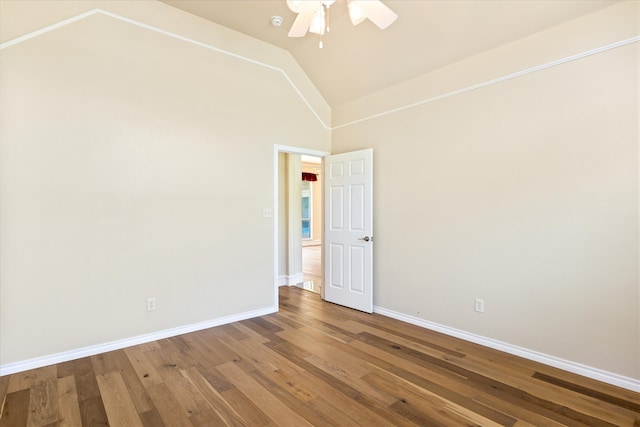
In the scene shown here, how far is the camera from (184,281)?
3.31 meters

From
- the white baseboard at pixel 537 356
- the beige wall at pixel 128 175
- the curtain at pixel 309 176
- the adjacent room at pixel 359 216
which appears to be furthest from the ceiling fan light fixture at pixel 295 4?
the curtain at pixel 309 176

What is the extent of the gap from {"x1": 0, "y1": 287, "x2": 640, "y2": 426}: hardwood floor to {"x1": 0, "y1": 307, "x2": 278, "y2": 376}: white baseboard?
0.07 m

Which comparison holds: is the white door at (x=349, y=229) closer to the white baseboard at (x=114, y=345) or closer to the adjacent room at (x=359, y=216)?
the adjacent room at (x=359, y=216)

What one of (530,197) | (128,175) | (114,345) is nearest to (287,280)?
(114,345)

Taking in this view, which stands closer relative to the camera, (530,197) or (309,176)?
(530,197)

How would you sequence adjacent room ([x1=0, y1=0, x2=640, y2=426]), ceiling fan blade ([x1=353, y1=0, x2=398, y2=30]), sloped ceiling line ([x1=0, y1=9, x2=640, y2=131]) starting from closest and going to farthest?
ceiling fan blade ([x1=353, y1=0, x2=398, y2=30]) → adjacent room ([x1=0, y1=0, x2=640, y2=426]) → sloped ceiling line ([x1=0, y1=9, x2=640, y2=131])

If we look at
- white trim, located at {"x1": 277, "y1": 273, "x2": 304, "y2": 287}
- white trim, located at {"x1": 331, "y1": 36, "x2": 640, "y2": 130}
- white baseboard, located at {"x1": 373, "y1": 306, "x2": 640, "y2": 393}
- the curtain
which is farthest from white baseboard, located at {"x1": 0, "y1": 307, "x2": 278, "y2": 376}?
the curtain

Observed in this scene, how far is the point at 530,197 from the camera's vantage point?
273cm

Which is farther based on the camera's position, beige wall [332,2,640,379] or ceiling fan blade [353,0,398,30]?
beige wall [332,2,640,379]

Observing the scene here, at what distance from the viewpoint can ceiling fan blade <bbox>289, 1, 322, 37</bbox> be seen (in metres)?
2.19

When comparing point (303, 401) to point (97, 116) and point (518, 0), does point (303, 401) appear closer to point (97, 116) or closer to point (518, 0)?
point (97, 116)

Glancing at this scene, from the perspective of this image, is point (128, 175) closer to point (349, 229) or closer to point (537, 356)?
point (349, 229)

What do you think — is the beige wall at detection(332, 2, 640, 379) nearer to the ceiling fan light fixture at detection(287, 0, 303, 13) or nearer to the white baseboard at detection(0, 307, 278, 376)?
the ceiling fan light fixture at detection(287, 0, 303, 13)

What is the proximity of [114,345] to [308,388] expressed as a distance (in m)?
1.92
